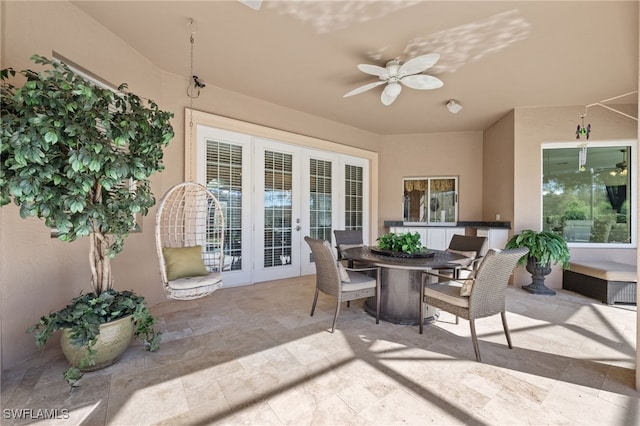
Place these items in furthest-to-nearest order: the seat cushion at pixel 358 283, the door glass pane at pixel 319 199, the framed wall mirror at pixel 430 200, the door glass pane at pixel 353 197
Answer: the framed wall mirror at pixel 430 200, the door glass pane at pixel 353 197, the door glass pane at pixel 319 199, the seat cushion at pixel 358 283

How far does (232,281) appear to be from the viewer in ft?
13.5

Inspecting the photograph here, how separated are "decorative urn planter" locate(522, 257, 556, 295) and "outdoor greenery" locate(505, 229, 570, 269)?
0.08 meters

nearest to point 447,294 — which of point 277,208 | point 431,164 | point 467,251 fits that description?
point 467,251

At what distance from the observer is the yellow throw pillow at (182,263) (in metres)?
2.68

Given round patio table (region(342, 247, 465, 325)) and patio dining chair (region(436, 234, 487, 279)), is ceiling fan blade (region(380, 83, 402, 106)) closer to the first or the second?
round patio table (region(342, 247, 465, 325))

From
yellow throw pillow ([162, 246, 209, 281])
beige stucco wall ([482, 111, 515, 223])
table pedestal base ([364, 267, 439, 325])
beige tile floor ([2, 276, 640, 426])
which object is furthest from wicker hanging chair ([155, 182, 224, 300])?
beige stucco wall ([482, 111, 515, 223])

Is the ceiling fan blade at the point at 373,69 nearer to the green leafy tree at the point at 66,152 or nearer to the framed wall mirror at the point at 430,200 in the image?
the green leafy tree at the point at 66,152

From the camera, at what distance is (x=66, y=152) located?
1770 millimetres

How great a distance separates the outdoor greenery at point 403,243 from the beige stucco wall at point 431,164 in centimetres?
302

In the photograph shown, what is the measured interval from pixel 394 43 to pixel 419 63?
432 millimetres

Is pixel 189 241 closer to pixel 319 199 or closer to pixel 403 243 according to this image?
pixel 319 199

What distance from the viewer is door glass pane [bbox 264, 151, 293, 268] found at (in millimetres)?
4473

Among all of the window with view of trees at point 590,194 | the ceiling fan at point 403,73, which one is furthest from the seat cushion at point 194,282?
the window with view of trees at point 590,194

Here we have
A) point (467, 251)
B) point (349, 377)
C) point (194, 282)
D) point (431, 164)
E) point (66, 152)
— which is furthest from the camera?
point (431, 164)
